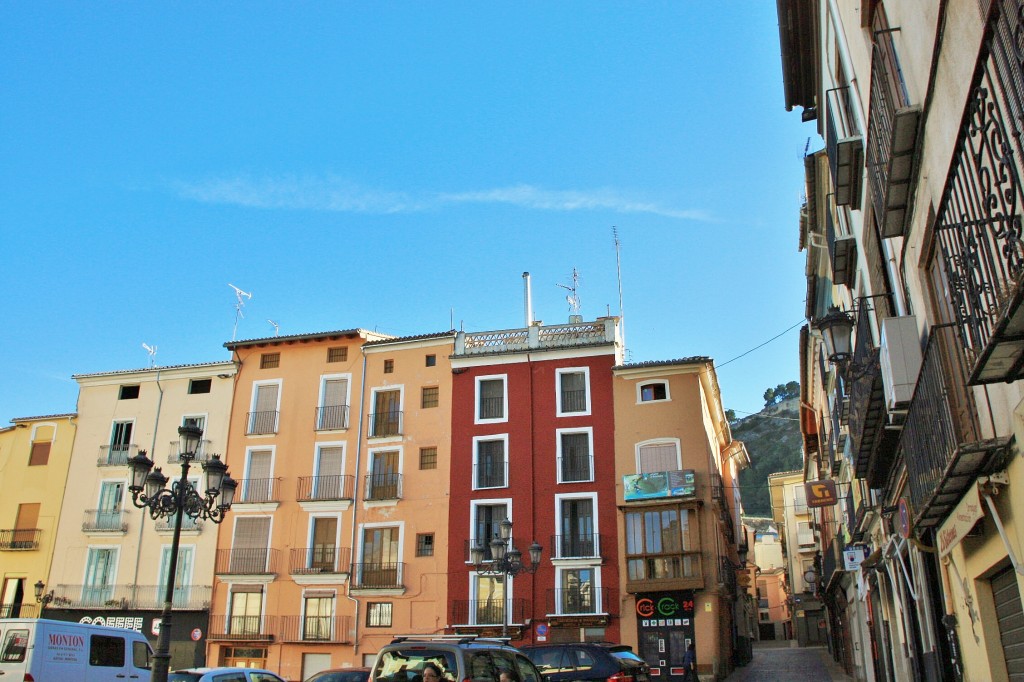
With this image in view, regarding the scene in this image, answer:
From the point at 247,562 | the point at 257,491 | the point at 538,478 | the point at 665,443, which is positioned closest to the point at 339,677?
the point at 538,478

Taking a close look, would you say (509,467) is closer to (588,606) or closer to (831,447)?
(588,606)

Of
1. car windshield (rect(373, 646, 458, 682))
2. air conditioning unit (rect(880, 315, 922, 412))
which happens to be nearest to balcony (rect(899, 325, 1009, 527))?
air conditioning unit (rect(880, 315, 922, 412))

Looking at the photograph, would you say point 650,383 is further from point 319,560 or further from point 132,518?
point 132,518

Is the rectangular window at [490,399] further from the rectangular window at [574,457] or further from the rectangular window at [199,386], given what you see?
the rectangular window at [199,386]

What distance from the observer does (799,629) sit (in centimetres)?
6412

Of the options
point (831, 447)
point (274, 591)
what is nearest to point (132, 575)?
point (274, 591)

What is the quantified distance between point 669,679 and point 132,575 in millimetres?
24016

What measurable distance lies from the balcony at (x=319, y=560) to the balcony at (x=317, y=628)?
1.82 meters

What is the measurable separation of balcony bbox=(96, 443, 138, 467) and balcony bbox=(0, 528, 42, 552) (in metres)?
4.39

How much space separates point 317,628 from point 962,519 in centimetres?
3178

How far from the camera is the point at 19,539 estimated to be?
40062mm

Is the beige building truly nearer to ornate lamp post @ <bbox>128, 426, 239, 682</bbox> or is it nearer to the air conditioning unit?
ornate lamp post @ <bbox>128, 426, 239, 682</bbox>

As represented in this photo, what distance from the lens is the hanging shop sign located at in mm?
6789

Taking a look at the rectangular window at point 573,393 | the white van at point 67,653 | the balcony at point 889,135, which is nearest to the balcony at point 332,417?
the rectangular window at point 573,393
